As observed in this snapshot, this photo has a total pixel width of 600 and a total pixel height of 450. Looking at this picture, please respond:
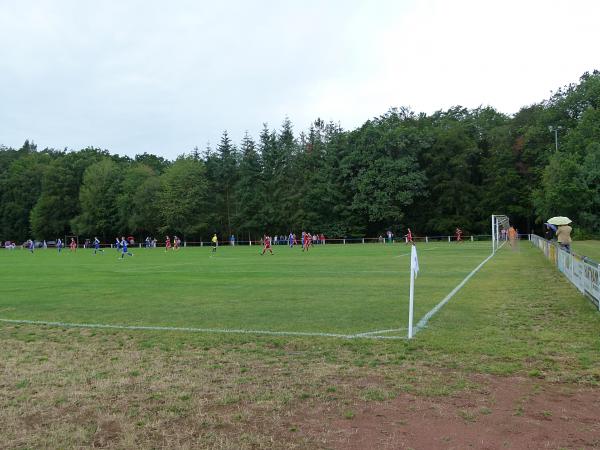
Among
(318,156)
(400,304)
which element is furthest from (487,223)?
(400,304)

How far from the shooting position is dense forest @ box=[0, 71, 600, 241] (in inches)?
2537

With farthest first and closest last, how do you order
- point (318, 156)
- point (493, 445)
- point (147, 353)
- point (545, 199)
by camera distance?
point (318, 156) < point (545, 199) < point (147, 353) < point (493, 445)

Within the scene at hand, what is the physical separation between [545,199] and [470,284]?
4882cm

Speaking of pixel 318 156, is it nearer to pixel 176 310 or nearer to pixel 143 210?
pixel 143 210

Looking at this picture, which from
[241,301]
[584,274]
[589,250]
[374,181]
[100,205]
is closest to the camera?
[584,274]

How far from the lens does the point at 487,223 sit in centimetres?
6838

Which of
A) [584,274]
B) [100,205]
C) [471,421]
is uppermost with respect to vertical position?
[100,205]

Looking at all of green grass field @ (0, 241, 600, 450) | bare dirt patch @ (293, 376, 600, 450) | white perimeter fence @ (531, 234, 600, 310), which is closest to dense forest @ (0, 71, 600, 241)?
white perimeter fence @ (531, 234, 600, 310)

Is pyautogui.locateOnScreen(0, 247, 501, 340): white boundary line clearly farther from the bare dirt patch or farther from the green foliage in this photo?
the green foliage

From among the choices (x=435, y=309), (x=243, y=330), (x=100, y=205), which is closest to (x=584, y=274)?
(x=435, y=309)

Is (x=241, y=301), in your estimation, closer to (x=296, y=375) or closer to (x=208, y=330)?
(x=208, y=330)

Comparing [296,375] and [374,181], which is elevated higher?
[374,181]

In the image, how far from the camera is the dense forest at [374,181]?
64438 mm

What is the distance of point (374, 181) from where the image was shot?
7212 cm
